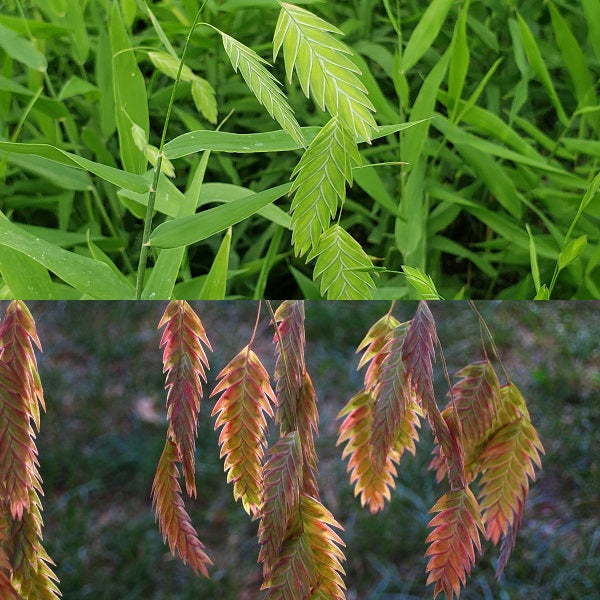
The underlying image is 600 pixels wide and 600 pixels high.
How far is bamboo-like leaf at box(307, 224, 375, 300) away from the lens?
38cm

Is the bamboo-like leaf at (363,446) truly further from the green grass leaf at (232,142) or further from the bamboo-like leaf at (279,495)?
the green grass leaf at (232,142)

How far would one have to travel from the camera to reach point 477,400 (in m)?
0.45

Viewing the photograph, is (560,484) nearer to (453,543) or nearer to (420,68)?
(420,68)

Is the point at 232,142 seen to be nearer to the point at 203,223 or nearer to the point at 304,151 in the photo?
the point at 203,223

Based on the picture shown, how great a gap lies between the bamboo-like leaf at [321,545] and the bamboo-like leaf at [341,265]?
110 mm

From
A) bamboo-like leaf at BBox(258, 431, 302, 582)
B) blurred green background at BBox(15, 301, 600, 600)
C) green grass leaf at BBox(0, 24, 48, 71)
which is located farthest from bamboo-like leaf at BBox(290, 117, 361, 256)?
blurred green background at BBox(15, 301, 600, 600)

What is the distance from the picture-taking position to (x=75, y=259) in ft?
1.46

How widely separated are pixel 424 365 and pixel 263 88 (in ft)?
0.56

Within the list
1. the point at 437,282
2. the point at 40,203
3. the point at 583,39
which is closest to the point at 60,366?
the point at 40,203

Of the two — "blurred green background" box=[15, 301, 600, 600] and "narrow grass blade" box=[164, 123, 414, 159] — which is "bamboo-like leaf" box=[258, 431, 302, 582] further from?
"blurred green background" box=[15, 301, 600, 600]

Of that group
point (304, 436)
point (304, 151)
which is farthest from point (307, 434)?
point (304, 151)

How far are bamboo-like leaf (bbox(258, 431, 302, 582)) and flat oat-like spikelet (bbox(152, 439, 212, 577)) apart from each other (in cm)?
5

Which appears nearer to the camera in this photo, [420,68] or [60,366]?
[420,68]

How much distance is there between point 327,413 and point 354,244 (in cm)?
82
